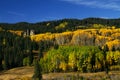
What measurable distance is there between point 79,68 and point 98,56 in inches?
540

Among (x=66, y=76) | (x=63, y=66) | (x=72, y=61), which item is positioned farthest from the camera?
(x=63, y=66)

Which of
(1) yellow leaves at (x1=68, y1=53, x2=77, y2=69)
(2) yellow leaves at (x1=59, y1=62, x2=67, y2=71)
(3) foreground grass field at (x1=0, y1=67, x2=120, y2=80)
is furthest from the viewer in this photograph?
(2) yellow leaves at (x1=59, y1=62, x2=67, y2=71)

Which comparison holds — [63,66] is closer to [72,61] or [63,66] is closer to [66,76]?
[72,61]

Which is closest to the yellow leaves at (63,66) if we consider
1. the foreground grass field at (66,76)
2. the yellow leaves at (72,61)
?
the yellow leaves at (72,61)

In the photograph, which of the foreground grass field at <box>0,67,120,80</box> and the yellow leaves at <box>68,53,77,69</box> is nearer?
the foreground grass field at <box>0,67,120,80</box>

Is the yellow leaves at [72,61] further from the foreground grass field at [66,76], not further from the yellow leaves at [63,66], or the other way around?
the foreground grass field at [66,76]

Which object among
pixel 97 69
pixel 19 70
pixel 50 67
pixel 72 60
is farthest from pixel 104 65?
pixel 19 70

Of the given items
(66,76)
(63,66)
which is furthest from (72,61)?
(66,76)

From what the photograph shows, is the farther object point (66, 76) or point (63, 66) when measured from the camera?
point (63, 66)

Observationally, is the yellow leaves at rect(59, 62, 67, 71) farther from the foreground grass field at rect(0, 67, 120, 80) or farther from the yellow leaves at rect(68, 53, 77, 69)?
the foreground grass field at rect(0, 67, 120, 80)

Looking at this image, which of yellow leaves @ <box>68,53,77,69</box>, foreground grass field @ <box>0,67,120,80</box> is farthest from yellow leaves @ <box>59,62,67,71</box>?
foreground grass field @ <box>0,67,120,80</box>

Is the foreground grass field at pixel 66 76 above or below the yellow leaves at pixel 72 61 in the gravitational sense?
below

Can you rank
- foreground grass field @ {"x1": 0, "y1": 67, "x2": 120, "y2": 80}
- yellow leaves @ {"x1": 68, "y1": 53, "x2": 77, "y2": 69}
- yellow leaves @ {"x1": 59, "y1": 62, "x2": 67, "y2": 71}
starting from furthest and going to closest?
1. yellow leaves @ {"x1": 59, "y1": 62, "x2": 67, "y2": 71}
2. yellow leaves @ {"x1": 68, "y1": 53, "x2": 77, "y2": 69}
3. foreground grass field @ {"x1": 0, "y1": 67, "x2": 120, "y2": 80}

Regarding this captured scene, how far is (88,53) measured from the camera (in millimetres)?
182250
